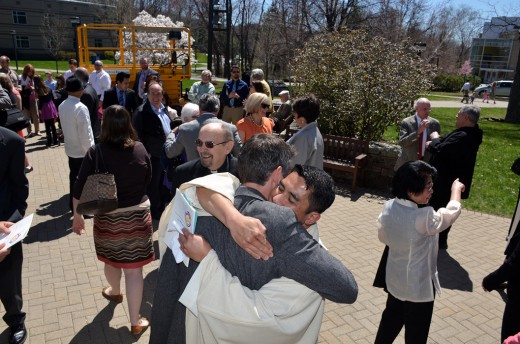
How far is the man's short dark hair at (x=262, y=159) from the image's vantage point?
6.10 ft

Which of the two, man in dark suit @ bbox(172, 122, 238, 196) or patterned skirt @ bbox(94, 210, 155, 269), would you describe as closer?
man in dark suit @ bbox(172, 122, 238, 196)

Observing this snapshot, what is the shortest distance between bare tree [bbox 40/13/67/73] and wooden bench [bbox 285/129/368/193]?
44.2 metres

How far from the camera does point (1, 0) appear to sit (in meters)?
54.3

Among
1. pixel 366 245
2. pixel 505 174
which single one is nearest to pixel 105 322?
pixel 366 245

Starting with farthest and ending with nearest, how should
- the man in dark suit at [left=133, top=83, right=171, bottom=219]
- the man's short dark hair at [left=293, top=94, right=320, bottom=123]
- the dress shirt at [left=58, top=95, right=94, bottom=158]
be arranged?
the man in dark suit at [left=133, top=83, right=171, bottom=219] < the dress shirt at [left=58, top=95, right=94, bottom=158] < the man's short dark hair at [left=293, top=94, right=320, bottom=123]

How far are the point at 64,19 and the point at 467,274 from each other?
63248 mm

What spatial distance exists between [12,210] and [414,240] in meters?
3.17

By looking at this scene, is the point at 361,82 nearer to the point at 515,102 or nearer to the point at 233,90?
the point at 233,90

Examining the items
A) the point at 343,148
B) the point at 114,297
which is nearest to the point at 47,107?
the point at 343,148

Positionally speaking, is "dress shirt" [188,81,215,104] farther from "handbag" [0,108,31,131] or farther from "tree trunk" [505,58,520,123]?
"tree trunk" [505,58,520,123]

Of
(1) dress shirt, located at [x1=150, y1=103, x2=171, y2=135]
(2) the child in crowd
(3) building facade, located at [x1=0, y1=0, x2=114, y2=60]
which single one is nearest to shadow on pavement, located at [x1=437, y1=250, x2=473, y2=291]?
(1) dress shirt, located at [x1=150, y1=103, x2=171, y2=135]

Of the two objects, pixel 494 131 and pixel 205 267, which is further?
pixel 494 131

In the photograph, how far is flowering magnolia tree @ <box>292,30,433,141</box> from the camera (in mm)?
8398

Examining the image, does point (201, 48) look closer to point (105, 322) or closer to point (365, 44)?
point (365, 44)
